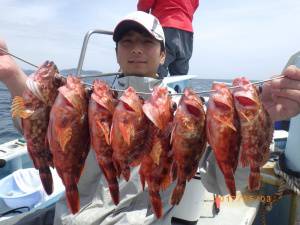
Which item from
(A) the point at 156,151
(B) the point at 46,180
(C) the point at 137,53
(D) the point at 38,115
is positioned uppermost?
(C) the point at 137,53

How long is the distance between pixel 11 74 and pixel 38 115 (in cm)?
71

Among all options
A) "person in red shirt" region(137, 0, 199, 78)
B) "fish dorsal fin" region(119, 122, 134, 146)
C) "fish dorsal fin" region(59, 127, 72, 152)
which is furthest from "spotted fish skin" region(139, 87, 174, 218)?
"person in red shirt" region(137, 0, 199, 78)

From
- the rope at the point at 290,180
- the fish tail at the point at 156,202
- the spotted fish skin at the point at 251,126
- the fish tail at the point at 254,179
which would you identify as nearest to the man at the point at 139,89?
the spotted fish skin at the point at 251,126

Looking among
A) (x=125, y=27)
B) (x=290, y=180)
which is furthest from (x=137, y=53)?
(x=290, y=180)

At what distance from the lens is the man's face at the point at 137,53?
3.84 meters

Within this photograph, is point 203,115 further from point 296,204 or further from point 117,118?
point 296,204

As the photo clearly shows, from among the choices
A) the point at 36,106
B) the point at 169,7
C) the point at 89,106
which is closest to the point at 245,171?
the point at 89,106

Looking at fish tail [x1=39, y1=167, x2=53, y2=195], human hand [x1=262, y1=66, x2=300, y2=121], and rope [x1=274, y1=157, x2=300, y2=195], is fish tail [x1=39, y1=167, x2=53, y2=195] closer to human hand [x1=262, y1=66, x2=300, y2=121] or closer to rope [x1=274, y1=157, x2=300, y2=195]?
human hand [x1=262, y1=66, x2=300, y2=121]

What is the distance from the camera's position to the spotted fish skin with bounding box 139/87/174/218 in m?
2.36

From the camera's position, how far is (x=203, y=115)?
7.97 ft

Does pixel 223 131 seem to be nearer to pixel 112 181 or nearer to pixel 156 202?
pixel 156 202

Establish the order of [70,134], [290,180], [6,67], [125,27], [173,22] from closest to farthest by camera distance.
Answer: [70,134] → [6,67] → [125,27] → [290,180] → [173,22]

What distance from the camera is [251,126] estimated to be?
2.38 metres

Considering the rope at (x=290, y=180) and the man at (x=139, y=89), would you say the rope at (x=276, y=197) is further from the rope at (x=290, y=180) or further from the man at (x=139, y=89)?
the man at (x=139, y=89)
